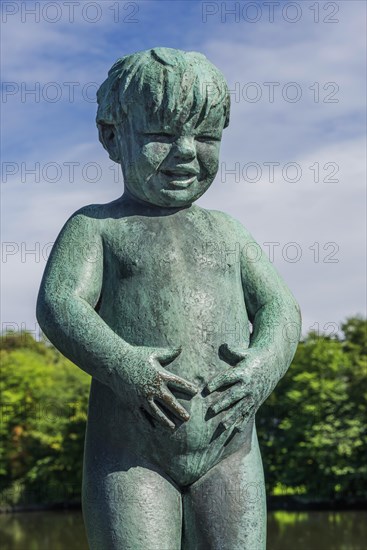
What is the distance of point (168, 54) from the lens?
5496 mm

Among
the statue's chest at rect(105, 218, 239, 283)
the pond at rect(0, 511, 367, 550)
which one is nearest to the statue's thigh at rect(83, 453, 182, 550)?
the statue's chest at rect(105, 218, 239, 283)

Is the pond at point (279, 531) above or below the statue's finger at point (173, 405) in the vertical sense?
below

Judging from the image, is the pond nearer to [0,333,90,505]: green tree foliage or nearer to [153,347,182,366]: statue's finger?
[0,333,90,505]: green tree foliage

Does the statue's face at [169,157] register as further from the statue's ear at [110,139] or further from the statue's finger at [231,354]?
the statue's finger at [231,354]

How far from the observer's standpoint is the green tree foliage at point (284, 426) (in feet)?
143

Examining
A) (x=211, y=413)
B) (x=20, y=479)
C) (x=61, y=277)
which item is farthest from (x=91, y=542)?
(x=20, y=479)

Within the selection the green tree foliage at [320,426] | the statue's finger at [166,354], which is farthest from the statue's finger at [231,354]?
the green tree foliage at [320,426]

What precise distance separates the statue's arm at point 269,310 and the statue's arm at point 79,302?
76 cm

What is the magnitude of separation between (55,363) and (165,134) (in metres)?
55.1

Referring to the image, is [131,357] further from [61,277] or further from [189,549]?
[189,549]

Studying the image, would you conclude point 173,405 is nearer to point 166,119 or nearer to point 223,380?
point 223,380

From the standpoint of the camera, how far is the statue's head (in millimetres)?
5402

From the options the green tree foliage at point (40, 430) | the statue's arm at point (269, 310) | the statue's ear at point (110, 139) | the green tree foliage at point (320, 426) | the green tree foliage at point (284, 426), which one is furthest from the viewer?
the green tree foliage at point (40, 430)

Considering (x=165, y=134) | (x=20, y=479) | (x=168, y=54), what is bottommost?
(x=20, y=479)
